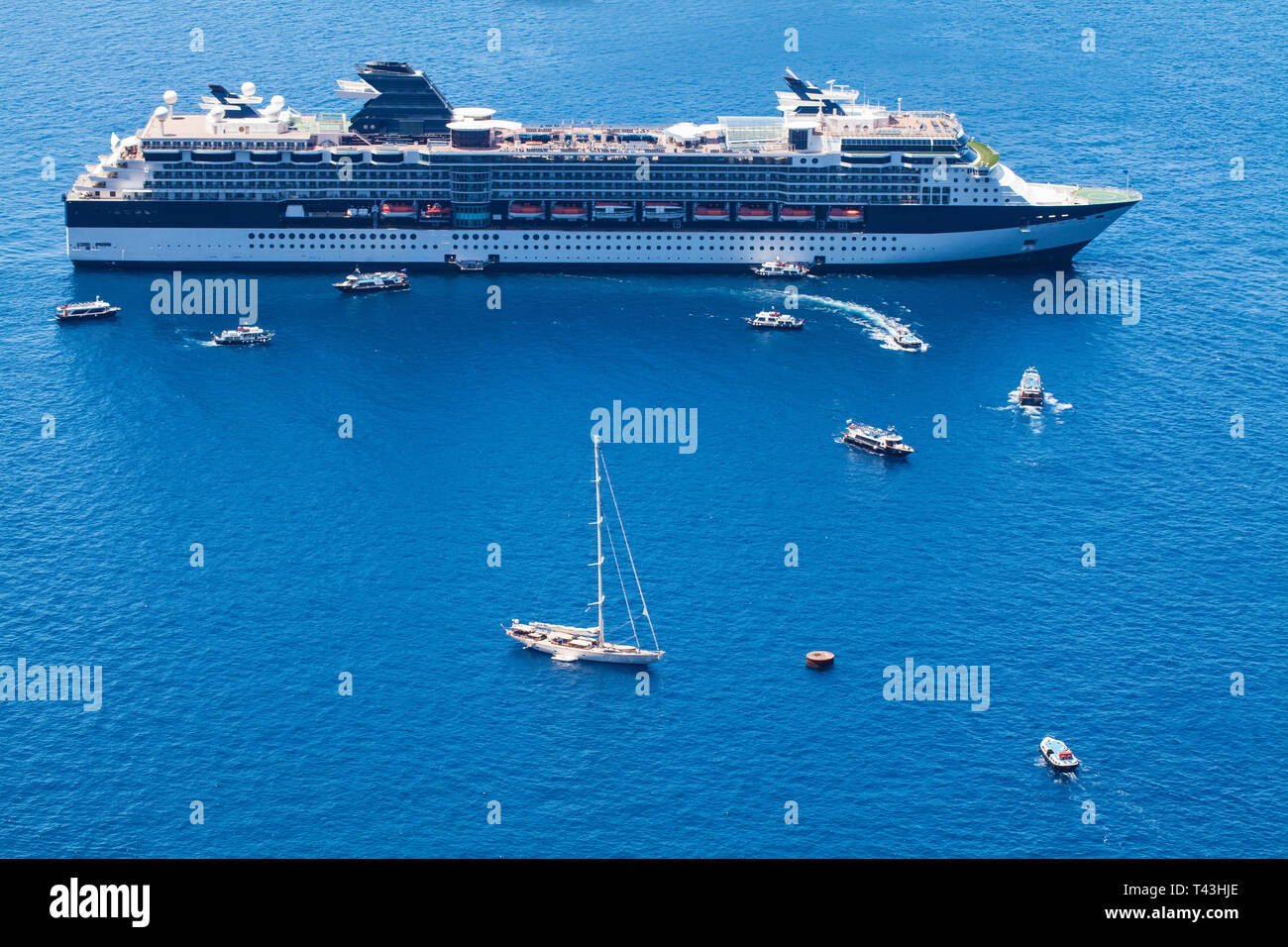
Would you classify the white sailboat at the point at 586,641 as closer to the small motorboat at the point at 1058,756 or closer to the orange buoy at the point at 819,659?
the orange buoy at the point at 819,659

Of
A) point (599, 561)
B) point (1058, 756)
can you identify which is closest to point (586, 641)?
point (599, 561)

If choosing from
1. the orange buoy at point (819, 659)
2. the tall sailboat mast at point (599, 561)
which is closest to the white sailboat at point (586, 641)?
the tall sailboat mast at point (599, 561)

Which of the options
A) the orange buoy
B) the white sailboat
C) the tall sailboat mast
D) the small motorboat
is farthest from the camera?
the tall sailboat mast

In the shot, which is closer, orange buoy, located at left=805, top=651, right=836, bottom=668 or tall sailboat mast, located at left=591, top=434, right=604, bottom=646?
orange buoy, located at left=805, top=651, right=836, bottom=668

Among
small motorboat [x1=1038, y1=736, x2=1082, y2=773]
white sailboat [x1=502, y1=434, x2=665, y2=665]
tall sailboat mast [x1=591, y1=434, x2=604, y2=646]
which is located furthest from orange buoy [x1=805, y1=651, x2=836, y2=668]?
small motorboat [x1=1038, y1=736, x2=1082, y2=773]

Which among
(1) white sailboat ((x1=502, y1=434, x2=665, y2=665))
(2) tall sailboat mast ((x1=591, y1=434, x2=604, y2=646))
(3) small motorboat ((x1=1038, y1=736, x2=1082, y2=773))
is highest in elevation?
(2) tall sailboat mast ((x1=591, y1=434, x2=604, y2=646))

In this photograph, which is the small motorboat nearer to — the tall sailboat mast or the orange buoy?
the orange buoy

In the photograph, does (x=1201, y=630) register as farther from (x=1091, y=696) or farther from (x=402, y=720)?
(x=402, y=720)
